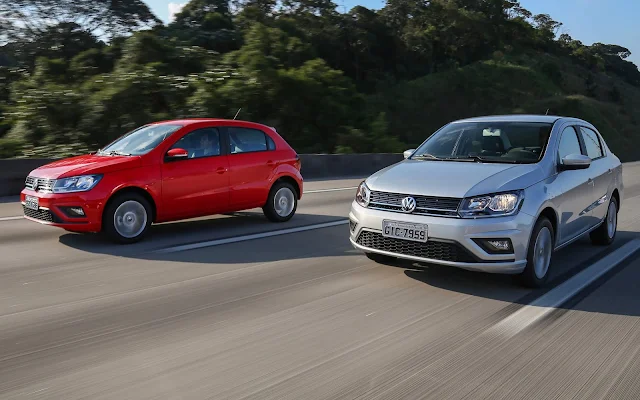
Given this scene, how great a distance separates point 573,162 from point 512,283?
1396 millimetres

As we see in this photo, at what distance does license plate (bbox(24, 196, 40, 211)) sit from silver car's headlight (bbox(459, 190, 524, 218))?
5218 mm

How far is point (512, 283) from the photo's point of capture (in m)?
6.35

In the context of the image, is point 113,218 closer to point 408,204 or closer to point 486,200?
point 408,204

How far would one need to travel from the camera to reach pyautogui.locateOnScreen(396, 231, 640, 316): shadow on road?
571 centimetres

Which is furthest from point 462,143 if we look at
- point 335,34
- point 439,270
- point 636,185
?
point 335,34

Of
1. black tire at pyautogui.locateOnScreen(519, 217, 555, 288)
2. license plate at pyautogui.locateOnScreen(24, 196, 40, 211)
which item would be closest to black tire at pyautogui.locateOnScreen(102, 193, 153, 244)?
license plate at pyautogui.locateOnScreen(24, 196, 40, 211)

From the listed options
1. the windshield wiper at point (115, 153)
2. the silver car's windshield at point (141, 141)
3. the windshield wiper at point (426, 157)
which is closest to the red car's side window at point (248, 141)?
the silver car's windshield at point (141, 141)

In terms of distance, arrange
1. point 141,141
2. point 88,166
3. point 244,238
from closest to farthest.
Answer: point 88,166 → point 244,238 → point 141,141

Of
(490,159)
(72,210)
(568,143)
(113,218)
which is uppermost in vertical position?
(568,143)

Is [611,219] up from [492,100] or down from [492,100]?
down

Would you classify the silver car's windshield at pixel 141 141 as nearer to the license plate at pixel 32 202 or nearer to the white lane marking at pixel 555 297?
the license plate at pixel 32 202

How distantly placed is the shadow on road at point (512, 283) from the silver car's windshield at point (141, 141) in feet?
12.3

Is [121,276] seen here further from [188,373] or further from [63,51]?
[63,51]

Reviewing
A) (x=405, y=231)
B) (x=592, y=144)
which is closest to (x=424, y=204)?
(x=405, y=231)
